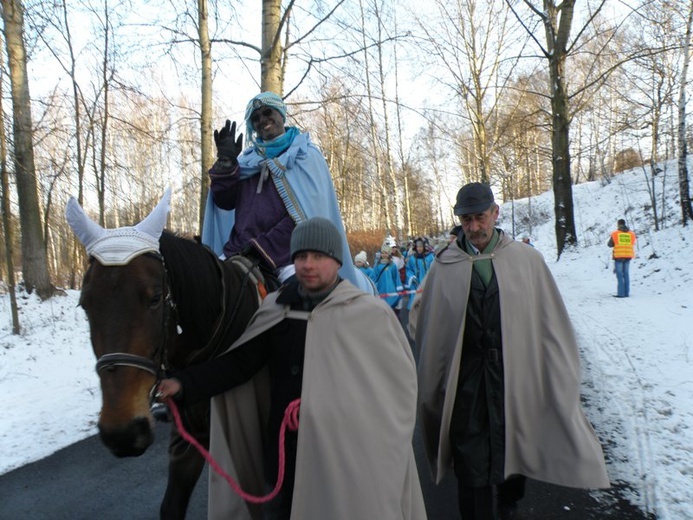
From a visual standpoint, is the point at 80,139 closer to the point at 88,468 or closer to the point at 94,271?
the point at 88,468

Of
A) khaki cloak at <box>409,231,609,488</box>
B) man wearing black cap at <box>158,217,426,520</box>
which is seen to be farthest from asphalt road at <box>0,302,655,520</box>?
man wearing black cap at <box>158,217,426,520</box>

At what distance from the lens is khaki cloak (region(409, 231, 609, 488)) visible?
9.24 ft

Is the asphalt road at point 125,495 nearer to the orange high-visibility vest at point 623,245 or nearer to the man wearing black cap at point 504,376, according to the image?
the man wearing black cap at point 504,376

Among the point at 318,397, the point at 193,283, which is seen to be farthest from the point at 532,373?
the point at 193,283

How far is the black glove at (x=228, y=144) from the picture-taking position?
10.1ft

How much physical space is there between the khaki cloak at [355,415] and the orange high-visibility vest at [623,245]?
436 inches

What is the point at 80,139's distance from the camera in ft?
51.9

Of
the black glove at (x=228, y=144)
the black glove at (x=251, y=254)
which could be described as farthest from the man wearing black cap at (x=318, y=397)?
the black glove at (x=228, y=144)

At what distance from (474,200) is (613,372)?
4.43m

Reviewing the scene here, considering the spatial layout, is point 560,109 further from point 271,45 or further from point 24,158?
point 24,158

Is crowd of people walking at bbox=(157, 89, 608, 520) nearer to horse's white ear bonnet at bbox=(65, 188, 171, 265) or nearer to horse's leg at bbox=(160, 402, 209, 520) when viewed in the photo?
horse's leg at bbox=(160, 402, 209, 520)

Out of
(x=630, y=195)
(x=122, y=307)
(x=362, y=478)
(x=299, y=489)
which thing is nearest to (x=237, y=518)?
(x=299, y=489)

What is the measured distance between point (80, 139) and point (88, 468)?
14511mm

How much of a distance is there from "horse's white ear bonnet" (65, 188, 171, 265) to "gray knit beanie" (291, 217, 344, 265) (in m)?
0.57
